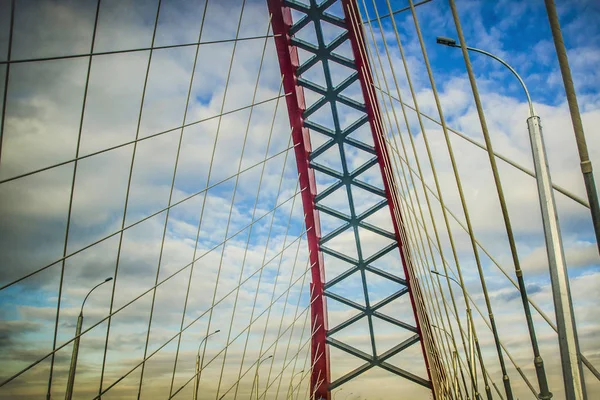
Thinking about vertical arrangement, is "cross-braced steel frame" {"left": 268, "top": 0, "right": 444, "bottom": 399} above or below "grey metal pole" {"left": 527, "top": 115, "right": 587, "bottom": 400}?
above

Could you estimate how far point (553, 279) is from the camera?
4270 millimetres

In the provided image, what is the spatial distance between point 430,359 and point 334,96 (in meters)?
18.0

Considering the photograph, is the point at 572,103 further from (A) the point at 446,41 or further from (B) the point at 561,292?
(A) the point at 446,41

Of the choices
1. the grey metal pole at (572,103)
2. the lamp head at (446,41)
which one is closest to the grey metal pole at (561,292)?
the grey metal pole at (572,103)

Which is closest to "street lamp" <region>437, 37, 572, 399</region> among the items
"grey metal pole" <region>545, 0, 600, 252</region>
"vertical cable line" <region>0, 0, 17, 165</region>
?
"grey metal pole" <region>545, 0, 600, 252</region>

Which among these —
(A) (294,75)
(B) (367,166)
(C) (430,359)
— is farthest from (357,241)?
(A) (294,75)

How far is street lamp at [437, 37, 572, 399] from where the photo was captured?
12.6 ft

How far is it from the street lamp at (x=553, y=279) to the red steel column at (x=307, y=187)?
13.7 meters

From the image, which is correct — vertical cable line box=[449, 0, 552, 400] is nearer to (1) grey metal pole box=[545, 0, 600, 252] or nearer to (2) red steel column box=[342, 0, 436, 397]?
(1) grey metal pole box=[545, 0, 600, 252]

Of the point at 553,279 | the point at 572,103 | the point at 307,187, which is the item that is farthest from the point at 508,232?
the point at 307,187

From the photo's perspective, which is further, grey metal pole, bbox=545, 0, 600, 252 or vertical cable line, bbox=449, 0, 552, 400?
vertical cable line, bbox=449, 0, 552, 400

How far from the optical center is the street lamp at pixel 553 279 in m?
3.85

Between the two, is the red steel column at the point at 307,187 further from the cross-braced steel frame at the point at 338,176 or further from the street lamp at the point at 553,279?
the street lamp at the point at 553,279

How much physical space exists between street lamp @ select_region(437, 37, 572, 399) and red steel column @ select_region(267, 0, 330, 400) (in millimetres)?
13746
